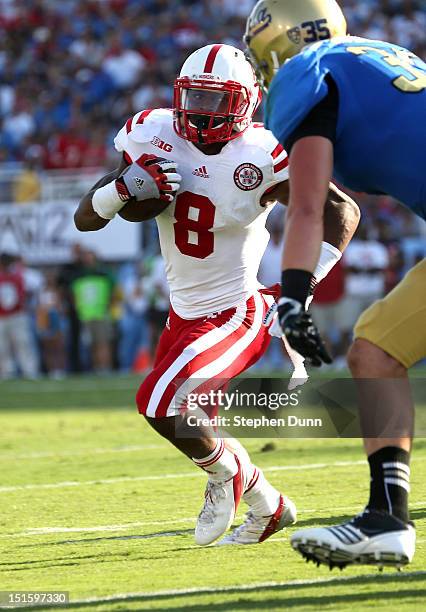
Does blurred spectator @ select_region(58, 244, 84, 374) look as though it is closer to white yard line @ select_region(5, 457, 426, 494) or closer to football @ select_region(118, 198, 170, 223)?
white yard line @ select_region(5, 457, 426, 494)

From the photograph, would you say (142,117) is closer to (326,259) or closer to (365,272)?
(326,259)

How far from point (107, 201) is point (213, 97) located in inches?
23.6

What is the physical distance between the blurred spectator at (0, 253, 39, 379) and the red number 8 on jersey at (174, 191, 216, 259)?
977 centimetres

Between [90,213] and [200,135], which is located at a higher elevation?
[200,135]

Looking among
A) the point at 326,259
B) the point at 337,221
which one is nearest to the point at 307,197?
the point at 326,259

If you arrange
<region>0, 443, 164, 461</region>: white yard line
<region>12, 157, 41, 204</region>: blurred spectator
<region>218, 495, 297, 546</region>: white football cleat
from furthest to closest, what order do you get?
<region>12, 157, 41, 204</region>: blurred spectator < <region>0, 443, 164, 461</region>: white yard line < <region>218, 495, 297, 546</region>: white football cleat

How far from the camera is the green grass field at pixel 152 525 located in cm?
343

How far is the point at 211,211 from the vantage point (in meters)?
4.77

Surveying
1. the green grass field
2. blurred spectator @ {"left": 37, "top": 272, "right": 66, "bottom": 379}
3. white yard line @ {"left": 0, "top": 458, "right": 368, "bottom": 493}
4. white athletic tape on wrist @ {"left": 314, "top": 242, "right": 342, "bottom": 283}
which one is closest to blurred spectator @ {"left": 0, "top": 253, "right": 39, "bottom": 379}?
blurred spectator @ {"left": 37, "top": 272, "right": 66, "bottom": 379}

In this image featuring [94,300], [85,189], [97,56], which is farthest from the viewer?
[97,56]

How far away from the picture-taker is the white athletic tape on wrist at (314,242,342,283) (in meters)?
4.48

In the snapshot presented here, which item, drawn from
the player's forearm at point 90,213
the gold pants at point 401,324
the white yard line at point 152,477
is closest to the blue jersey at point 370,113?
the gold pants at point 401,324

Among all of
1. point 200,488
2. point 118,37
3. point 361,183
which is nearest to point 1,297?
point 118,37

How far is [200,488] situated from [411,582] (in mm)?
2405
